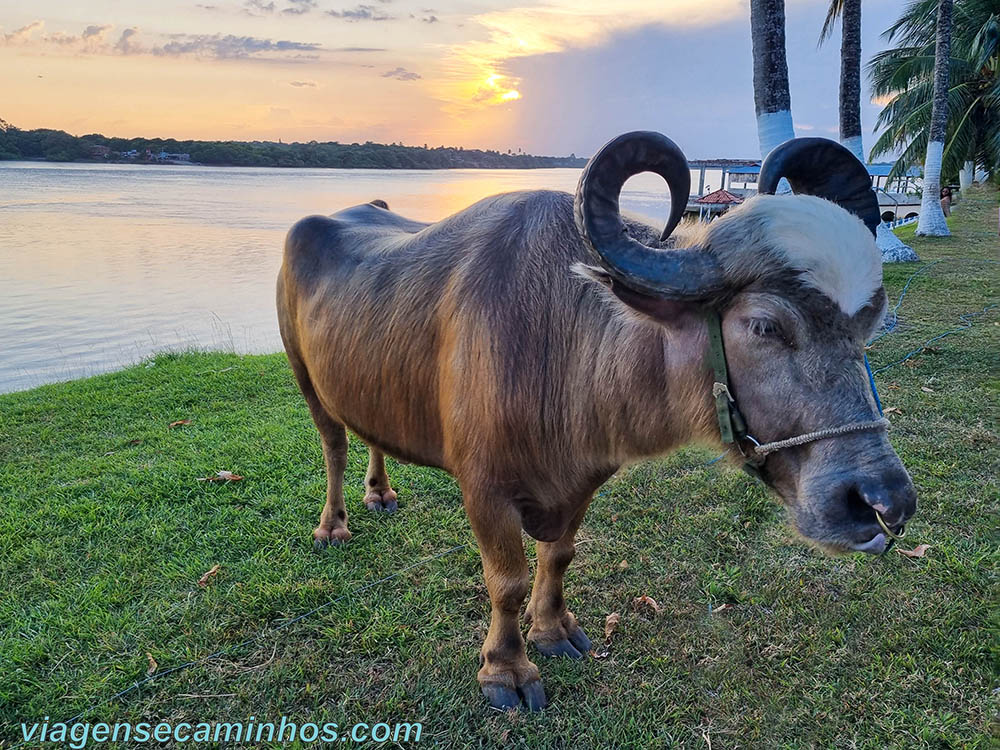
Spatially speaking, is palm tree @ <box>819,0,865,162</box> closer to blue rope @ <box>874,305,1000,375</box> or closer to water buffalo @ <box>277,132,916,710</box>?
blue rope @ <box>874,305,1000,375</box>

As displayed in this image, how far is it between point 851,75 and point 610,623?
12719mm

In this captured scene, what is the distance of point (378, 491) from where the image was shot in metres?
4.58

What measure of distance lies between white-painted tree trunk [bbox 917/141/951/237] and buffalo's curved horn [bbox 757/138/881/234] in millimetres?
18844

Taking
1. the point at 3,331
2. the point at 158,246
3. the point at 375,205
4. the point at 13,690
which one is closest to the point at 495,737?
the point at 13,690

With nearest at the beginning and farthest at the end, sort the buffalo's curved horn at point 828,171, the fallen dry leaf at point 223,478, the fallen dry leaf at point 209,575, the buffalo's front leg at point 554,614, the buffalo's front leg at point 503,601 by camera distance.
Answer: the buffalo's curved horn at point 828,171
the buffalo's front leg at point 503,601
the buffalo's front leg at point 554,614
the fallen dry leaf at point 209,575
the fallen dry leaf at point 223,478

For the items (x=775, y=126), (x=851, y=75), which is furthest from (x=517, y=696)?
(x=851, y=75)

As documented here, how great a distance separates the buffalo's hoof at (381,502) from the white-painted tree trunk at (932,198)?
19038 mm

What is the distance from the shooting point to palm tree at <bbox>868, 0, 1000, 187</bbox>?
2334 cm

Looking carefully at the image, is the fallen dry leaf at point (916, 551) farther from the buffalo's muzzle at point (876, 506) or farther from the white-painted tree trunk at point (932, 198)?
the white-painted tree trunk at point (932, 198)

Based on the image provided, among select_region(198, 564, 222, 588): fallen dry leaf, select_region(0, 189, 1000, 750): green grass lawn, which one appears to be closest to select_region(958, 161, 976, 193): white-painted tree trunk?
select_region(0, 189, 1000, 750): green grass lawn

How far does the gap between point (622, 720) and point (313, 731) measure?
1372 millimetres

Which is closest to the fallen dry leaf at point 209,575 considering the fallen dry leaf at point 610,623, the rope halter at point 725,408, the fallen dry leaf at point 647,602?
the fallen dry leaf at point 610,623

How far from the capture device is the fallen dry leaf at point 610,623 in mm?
3294

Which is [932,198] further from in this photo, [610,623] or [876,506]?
[876,506]
